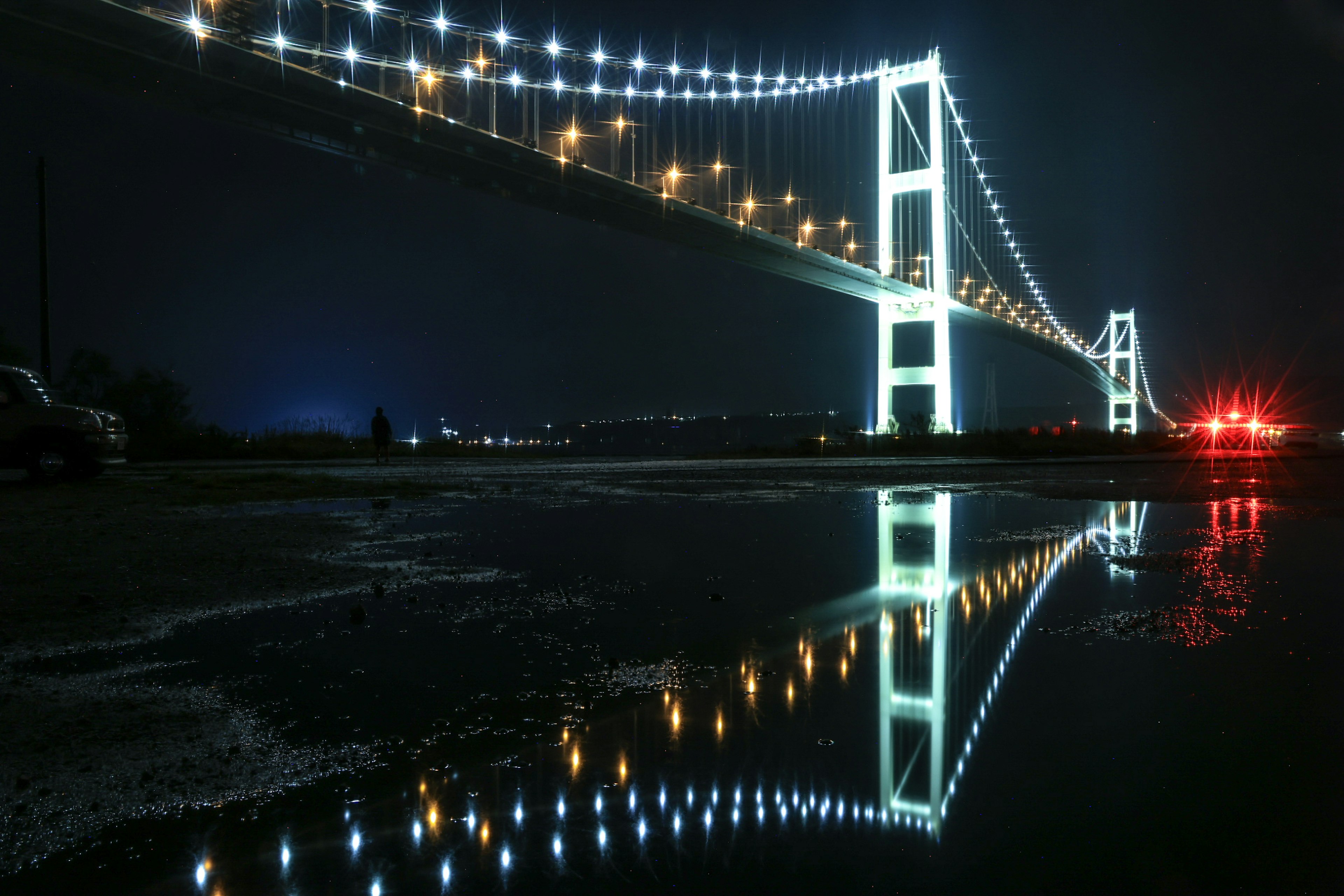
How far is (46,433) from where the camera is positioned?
34.2 feet

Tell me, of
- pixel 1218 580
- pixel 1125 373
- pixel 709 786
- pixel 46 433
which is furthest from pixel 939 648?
pixel 1125 373

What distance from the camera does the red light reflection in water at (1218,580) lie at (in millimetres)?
2932

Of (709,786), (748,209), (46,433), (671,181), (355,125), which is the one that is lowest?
(709,786)

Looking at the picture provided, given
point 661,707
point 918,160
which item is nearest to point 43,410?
point 661,707

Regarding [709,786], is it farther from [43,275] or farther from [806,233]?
[806,233]

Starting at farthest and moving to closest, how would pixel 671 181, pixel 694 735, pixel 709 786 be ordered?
pixel 671 181 < pixel 694 735 < pixel 709 786

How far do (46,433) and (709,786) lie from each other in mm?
11695

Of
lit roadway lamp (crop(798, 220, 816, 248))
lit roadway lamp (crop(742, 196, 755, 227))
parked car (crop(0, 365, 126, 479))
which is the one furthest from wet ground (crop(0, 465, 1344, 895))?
lit roadway lamp (crop(798, 220, 816, 248))

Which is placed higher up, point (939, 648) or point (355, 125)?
point (355, 125)

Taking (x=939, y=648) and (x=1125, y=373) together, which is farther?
(x=1125, y=373)

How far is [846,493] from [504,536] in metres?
5.10

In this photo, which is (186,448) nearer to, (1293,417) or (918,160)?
(918,160)

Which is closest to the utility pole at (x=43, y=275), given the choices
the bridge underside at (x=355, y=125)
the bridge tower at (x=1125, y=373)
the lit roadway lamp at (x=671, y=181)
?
the bridge underside at (x=355, y=125)

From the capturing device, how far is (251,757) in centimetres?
185
